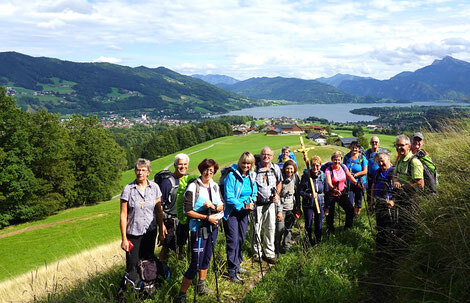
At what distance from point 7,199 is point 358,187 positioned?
2761 centimetres

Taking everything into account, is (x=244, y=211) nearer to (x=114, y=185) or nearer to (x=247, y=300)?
(x=247, y=300)

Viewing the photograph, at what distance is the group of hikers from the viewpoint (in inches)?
182

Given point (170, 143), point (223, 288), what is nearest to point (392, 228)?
point (223, 288)

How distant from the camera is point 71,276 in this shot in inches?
251

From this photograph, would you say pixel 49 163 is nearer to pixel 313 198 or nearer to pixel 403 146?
pixel 313 198

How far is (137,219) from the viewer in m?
4.66

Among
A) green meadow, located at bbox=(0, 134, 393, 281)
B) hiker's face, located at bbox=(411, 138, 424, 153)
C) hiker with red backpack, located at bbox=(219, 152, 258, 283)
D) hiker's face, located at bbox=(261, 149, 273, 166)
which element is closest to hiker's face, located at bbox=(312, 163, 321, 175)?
hiker's face, located at bbox=(261, 149, 273, 166)

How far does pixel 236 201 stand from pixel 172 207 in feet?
4.68

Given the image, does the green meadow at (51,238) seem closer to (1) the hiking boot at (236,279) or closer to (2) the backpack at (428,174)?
(1) the hiking boot at (236,279)

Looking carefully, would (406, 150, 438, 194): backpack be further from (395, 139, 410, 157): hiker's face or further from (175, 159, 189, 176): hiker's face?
(175, 159, 189, 176): hiker's face

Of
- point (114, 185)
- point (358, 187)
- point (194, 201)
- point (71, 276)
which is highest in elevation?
point (194, 201)

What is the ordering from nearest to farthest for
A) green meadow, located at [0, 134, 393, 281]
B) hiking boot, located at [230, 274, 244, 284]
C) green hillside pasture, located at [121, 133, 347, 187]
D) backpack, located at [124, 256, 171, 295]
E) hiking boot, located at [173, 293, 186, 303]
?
hiking boot, located at [173, 293, 186, 303]
backpack, located at [124, 256, 171, 295]
hiking boot, located at [230, 274, 244, 284]
green meadow, located at [0, 134, 393, 281]
green hillside pasture, located at [121, 133, 347, 187]

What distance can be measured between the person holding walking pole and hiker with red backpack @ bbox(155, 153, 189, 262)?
3.72 ft

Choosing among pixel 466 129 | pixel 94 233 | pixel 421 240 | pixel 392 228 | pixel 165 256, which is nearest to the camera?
pixel 421 240
